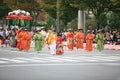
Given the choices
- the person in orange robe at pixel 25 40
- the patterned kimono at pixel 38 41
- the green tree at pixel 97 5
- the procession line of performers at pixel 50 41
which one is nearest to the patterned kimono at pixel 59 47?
the procession line of performers at pixel 50 41

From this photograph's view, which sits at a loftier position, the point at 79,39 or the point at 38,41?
the point at 38,41

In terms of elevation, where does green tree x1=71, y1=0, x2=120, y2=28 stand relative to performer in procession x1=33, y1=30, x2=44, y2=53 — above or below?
above

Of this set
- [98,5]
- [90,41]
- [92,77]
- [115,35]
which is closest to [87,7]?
[98,5]

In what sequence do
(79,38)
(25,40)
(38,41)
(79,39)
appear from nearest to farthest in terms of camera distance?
(38,41)
(25,40)
(79,38)
(79,39)

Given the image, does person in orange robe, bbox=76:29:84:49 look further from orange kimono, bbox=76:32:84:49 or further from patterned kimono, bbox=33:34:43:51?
patterned kimono, bbox=33:34:43:51

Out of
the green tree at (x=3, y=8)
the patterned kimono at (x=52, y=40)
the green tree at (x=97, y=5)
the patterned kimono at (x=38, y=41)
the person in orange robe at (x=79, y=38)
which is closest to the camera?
the patterned kimono at (x=52, y=40)

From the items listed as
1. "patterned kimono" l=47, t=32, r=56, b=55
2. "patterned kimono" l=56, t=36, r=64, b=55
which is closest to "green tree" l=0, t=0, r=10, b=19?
"patterned kimono" l=56, t=36, r=64, b=55

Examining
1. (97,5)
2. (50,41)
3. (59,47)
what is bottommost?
(59,47)

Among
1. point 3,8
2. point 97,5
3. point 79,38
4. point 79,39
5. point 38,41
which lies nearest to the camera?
point 38,41

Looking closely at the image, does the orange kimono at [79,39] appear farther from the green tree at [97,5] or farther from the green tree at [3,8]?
the green tree at [3,8]

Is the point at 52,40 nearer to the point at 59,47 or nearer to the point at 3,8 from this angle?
the point at 59,47

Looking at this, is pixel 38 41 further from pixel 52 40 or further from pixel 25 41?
pixel 52 40

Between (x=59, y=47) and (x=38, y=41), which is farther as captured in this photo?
(x=38, y=41)

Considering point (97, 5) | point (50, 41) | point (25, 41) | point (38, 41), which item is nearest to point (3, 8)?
point (97, 5)
